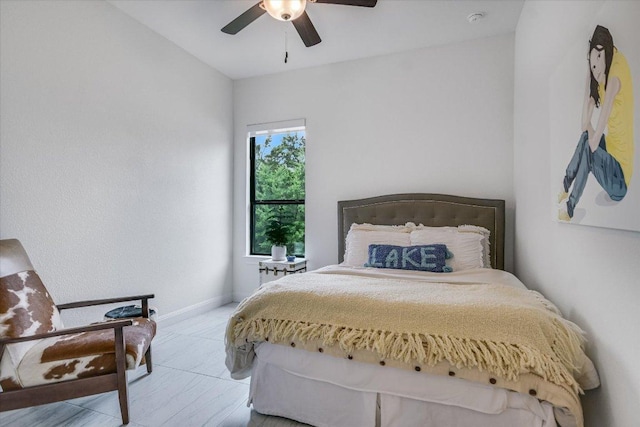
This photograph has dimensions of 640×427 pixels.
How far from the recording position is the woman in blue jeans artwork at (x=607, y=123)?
1.07 m

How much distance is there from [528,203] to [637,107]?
168cm

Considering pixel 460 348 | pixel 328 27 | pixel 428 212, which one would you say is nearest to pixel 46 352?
pixel 460 348

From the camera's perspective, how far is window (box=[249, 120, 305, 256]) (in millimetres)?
4105

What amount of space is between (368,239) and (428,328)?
1596mm

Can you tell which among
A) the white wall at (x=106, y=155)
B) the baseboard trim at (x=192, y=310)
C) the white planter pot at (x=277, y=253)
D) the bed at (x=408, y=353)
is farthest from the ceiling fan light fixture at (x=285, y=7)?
the baseboard trim at (x=192, y=310)

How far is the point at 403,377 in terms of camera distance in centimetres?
154

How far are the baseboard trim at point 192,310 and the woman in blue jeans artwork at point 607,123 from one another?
3.52 m

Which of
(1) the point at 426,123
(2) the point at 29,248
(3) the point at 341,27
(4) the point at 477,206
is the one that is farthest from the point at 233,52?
(4) the point at 477,206

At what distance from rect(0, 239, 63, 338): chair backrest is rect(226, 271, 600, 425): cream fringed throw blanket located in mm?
1105

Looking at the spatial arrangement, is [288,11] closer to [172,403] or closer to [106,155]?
[106,155]

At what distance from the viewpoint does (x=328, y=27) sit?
10.1ft

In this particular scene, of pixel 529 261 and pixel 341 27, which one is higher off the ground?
pixel 341 27

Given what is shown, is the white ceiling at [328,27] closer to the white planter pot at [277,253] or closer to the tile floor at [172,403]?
the white planter pot at [277,253]

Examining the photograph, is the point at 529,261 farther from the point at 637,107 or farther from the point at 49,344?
the point at 49,344
